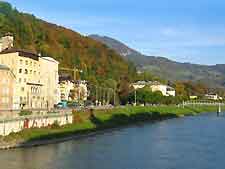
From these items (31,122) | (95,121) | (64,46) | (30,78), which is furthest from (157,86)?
(31,122)

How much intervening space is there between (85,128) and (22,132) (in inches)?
393

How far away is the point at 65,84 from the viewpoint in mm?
71625

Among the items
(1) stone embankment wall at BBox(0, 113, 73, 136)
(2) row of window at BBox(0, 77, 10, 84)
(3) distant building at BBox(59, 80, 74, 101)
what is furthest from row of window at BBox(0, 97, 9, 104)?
(3) distant building at BBox(59, 80, 74, 101)

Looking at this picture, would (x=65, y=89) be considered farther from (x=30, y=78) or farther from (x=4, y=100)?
(x=4, y=100)

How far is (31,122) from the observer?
→ 3616cm

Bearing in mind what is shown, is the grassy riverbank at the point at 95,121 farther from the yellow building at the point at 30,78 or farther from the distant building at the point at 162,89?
the distant building at the point at 162,89

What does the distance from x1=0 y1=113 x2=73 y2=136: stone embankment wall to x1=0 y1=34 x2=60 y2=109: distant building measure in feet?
20.5

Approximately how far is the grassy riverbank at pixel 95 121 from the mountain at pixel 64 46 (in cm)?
1349

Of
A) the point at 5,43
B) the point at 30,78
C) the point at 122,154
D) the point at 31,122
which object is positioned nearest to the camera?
the point at 122,154

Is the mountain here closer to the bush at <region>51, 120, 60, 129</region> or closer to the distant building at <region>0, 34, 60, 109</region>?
the distant building at <region>0, 34, 60, 109</region>

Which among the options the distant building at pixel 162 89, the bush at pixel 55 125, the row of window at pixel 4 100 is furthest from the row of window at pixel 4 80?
the distant building at pixel 162 89

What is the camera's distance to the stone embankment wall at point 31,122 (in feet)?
106

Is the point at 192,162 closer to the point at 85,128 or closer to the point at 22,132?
the point at 22,132

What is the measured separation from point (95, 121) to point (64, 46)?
161ft
